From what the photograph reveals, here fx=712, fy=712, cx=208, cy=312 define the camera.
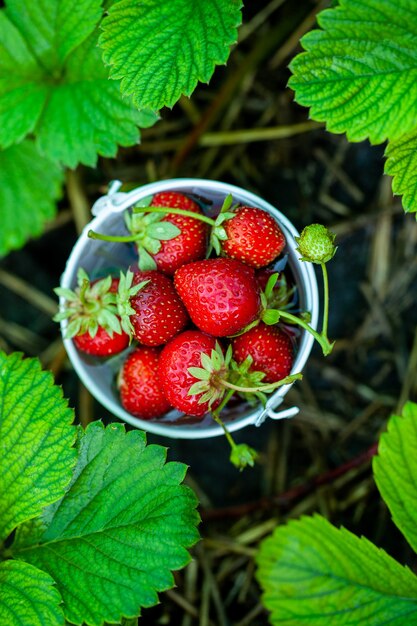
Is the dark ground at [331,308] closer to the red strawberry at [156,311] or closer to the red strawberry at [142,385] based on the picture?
the red strawberry at [142,385]

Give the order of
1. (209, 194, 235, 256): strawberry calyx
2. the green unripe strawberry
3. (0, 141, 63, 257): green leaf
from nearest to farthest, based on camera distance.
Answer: the green unripe strawberry, (209, 194, 235, 256): strawberry calyx, (0, 141, 63, 257): green leaf

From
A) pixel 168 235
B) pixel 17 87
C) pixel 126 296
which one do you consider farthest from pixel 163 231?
pixel 17 87

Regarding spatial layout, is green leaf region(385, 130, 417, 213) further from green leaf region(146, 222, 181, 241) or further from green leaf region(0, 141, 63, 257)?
green leaf region(0, 141, 63, 257)

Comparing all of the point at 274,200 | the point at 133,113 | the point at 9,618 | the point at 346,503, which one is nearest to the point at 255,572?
the point at 346,503

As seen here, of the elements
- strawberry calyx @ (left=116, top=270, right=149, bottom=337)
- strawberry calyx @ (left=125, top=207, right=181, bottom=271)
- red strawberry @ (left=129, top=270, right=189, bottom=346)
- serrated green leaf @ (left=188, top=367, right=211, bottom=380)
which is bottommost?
serrated green leaf @ (left=188, top=367, right=211, bottom=380)

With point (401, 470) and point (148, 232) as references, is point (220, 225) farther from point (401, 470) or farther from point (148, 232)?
point (401, 470)

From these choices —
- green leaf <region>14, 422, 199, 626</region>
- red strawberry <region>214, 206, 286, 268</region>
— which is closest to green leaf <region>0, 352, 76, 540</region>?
green leaf <region>14, 422, 199, 626</region>

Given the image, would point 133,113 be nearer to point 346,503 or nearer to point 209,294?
point 209,294
